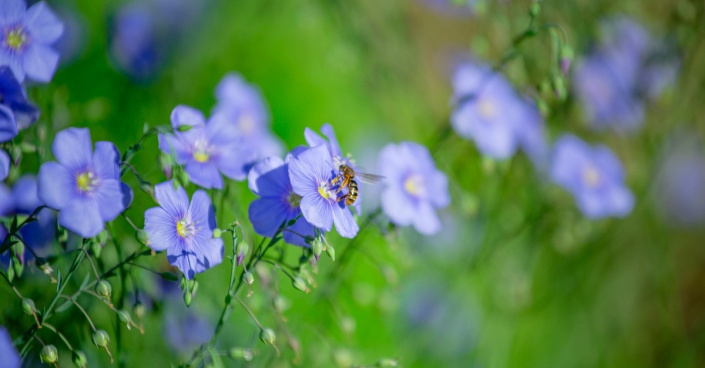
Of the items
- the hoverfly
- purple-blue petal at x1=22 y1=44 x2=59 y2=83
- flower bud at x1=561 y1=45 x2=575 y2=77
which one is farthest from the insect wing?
purple-blue petal at x1=22 y1=44 x2=59 y2=83

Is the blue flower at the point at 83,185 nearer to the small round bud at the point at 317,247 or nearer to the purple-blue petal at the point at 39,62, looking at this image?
the purple-blue petal at the point at 39,62

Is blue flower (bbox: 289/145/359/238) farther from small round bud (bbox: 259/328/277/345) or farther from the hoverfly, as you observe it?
small round bud (bbox: 259/328/277/345)

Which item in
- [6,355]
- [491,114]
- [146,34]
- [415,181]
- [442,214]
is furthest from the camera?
[442,214]

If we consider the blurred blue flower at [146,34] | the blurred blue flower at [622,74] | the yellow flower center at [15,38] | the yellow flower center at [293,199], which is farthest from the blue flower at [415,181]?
the blurred blue flower at [146,34]

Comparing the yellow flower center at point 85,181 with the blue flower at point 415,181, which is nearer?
the yellow flower center at point 85,181

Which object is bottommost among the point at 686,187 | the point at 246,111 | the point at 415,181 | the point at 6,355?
the point at 6,355

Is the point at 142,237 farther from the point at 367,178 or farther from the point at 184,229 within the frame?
the point at 367,178

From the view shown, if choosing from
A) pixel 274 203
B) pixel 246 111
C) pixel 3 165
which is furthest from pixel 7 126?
pixel 246 111

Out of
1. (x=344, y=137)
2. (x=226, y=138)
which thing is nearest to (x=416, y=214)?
(x=226, y=138)
